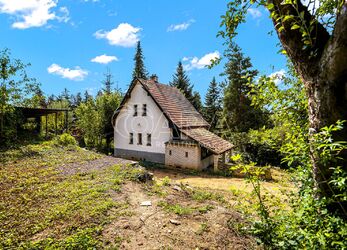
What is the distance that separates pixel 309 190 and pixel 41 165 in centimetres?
1118

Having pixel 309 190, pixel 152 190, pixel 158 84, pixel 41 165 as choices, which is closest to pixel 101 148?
pixel 158 84

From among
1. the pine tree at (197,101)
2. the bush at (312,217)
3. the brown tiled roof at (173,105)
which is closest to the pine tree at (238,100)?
the brown tiled roof at (173,105)

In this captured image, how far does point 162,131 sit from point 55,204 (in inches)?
509

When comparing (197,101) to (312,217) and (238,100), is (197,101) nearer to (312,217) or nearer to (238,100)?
(238,100)

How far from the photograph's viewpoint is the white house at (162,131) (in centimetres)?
1708

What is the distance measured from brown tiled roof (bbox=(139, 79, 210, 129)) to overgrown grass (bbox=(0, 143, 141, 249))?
30.5ft

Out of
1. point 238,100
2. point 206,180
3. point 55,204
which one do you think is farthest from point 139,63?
point 55,204

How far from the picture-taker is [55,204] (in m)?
6.11

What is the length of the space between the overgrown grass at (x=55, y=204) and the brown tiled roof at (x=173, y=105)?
9298 mm

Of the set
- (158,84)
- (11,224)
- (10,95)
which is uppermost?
(158,84)

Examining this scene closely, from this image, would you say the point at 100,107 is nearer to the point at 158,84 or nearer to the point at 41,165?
the point at 158,84

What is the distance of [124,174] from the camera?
866cm

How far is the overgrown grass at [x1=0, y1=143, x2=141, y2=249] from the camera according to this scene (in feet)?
14.5

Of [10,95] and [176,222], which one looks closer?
[176,222]
